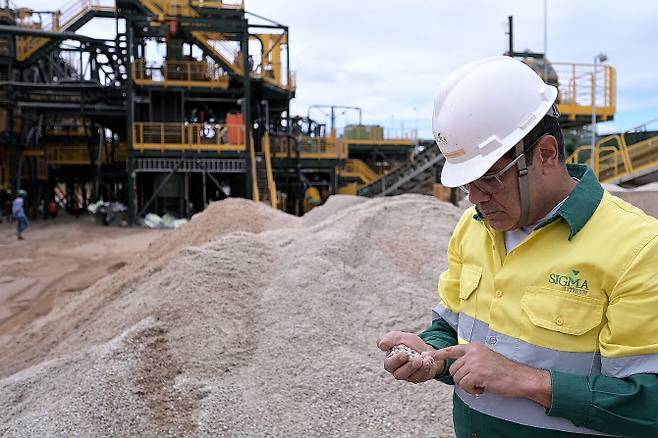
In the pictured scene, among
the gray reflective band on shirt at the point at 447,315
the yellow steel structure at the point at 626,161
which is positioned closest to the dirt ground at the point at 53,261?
the gray reflective band on shirt at the point at 447,315

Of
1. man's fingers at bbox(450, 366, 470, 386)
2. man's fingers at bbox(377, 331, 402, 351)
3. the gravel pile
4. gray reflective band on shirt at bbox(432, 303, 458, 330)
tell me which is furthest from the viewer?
the gravel pile

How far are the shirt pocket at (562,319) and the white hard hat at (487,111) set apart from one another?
0.36 metres

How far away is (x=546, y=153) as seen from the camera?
4.92 feet

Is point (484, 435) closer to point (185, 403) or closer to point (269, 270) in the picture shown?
point (185, 403)

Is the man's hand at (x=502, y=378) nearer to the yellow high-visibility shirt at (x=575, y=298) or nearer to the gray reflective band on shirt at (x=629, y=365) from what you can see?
the yellow high-visibility shirt at (x=575, y=298)

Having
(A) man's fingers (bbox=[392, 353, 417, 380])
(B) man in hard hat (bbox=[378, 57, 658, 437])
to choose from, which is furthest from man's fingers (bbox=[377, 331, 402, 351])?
(A) man's fingers (bbox=[392, 353, 417, 380])

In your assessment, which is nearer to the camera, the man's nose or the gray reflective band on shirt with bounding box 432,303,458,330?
the man's nose

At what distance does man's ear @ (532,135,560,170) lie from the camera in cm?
149

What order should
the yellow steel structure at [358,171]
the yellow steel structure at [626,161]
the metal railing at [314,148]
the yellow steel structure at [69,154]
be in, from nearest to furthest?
the yellow steel structure at [626,161]
the metal railing at [314,148]
the yellow steel structure at [69,154]
the yellow steel structure at [358,171]

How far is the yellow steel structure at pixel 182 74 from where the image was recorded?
2045cm

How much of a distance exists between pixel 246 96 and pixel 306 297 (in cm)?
1619

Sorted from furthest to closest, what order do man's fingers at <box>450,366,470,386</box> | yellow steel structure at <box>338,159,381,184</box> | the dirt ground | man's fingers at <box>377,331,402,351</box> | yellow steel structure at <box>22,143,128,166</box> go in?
1. yellow steel structure at <box>338,159,381,184</box>
2. yellow steel structure at <box>22,143,128,166</box>
3. the dirt ground
4. man's fingers at <box>377,331,402,351</box>
5. man's fingers at <box>450,366,470,386</box>

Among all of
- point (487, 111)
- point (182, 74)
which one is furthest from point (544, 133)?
point (182, 74)

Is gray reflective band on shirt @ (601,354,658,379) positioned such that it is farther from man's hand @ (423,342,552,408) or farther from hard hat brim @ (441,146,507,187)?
hard hat brim @ (441,146,507,187)
